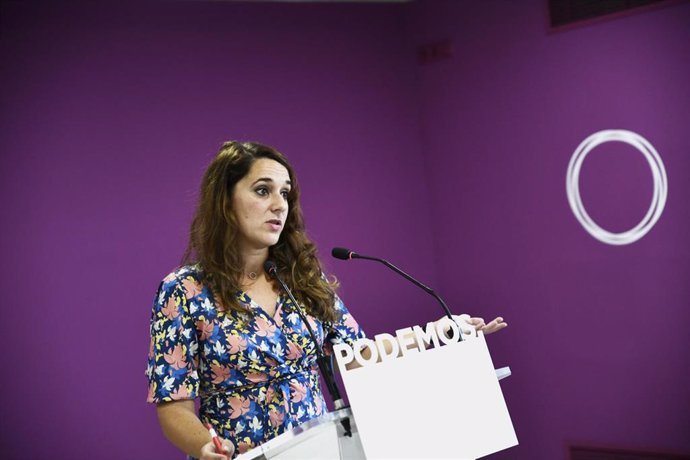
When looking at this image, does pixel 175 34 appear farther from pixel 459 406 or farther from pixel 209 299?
pixel 459 406

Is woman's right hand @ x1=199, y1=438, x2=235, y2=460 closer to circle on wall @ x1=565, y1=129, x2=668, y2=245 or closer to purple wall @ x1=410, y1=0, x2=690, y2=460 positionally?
purple wall @ x1=410, y1=0, x2=690, y2=460

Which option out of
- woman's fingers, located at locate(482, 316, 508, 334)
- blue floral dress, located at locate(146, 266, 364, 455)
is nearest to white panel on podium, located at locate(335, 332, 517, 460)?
woman's fingers, located at locate(482, 316, 508, 334)

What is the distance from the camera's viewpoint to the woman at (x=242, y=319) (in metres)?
1.99

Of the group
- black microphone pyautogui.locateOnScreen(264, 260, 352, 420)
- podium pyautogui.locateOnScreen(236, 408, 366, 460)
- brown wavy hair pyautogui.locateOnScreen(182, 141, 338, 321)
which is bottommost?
podium pyautogui.locateOnScreen(236, 408, 366, 460)

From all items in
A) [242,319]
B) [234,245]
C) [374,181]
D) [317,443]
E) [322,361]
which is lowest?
[317,443]

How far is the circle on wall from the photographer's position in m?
3.59

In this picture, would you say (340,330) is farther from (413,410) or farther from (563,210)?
(563,210)

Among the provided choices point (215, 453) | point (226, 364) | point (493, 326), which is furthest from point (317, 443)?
point (493, 326)

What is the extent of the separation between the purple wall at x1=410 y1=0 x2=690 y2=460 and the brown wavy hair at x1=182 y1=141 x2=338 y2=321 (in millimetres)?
1416

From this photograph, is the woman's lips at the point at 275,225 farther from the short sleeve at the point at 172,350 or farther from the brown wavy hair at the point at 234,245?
the short sleeve at the point at 172,350

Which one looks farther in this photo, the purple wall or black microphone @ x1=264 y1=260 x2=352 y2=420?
the purple wall

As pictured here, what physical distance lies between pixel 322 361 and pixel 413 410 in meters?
0.29

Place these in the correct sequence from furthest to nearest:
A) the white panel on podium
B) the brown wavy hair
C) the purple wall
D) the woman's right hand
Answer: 1. the purple wall
2. the brown wavy hair
3. the white panel on podium
4. the woman's right hand

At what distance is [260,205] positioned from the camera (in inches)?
85.5
